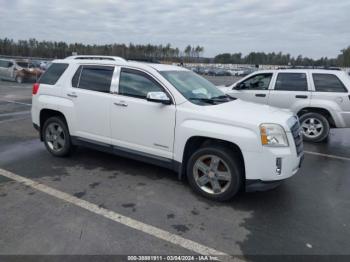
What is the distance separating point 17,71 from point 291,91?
20894 millimetres

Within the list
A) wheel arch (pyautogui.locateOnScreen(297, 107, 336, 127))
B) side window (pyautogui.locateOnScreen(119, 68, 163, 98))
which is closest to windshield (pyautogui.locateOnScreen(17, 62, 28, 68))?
side window (pyautogui.locateOnScreen(119, 68, 163, 98))

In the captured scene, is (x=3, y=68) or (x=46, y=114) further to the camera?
(x=3, y=68)

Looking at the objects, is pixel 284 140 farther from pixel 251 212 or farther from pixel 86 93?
pixel 86 93

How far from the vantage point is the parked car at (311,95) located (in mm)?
6938

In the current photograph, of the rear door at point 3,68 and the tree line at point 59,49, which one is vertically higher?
the tree line at point 59,49

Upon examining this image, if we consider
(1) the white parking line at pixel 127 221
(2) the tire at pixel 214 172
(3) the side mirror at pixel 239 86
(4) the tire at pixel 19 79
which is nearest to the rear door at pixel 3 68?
(4) the tire at pixel 19 79

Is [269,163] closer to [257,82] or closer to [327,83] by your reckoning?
[327,83]

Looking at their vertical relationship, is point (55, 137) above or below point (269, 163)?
below

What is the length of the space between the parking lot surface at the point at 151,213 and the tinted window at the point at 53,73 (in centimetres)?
148

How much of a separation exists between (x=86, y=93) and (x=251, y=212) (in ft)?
10.8

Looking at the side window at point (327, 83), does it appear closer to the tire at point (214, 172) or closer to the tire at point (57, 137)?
the tire at point (214, 172)

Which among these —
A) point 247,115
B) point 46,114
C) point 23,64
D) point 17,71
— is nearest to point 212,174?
point 247,115

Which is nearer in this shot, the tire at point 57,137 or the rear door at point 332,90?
the tire at point 57,137

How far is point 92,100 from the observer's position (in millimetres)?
4730
